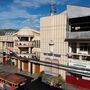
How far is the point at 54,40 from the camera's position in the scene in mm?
34750

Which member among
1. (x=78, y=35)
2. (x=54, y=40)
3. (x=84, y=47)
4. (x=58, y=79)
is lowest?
(x=58, y=79)

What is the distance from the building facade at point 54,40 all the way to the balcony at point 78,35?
1.22 metres

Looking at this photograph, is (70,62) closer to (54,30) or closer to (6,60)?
(54,30)

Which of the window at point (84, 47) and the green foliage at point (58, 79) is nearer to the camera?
the window at point (84, 47)

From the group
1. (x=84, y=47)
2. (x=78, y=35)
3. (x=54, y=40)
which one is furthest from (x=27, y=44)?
(x=84, y=47)

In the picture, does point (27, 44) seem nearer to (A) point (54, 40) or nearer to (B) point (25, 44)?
(B) point (25, 44)

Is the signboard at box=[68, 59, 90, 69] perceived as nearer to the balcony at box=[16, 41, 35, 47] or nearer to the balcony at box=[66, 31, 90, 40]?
the balcony at box=[66, 31, 90, 40]

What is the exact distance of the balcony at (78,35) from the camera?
28897mm

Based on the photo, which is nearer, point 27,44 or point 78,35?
point 78,35

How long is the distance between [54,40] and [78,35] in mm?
5505

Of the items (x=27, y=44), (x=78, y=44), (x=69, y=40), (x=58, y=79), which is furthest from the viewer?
(x=27, y=44)

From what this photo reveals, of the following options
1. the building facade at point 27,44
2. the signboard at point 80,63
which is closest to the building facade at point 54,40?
the signboard at point 80,63

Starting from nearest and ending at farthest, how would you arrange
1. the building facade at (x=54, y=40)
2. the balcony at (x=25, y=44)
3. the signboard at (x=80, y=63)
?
the signboard at (x=80, y=63), the building facade at (x=54, y=40), the balcony at (x=25, y=44)

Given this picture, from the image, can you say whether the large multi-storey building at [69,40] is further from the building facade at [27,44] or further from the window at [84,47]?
the building facade at [27,44]
